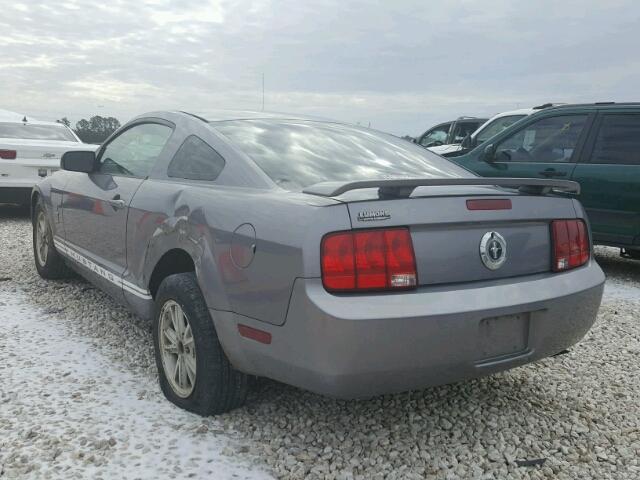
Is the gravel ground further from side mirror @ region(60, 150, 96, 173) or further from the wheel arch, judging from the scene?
side mirror @ region(60, 150, 96, 173)

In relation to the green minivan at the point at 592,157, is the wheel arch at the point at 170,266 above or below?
below

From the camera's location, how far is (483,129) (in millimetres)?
9531

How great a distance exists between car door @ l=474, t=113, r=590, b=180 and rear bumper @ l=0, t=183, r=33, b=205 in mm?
5777

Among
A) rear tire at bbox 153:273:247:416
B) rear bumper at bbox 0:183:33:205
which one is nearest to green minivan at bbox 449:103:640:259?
rear tire at bbox 153:273:247:416

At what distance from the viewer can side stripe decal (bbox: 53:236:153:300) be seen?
3219 mm

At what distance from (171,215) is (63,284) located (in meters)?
2.53

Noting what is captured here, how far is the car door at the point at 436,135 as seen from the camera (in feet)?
48.5

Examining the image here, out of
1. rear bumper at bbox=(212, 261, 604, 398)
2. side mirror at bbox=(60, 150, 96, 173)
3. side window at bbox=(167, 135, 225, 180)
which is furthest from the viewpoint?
side mirror at bbox=(60, 150, 96, 173)

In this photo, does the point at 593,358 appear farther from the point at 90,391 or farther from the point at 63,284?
the point at 63,284

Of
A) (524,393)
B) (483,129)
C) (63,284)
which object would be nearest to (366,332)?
(524,393)

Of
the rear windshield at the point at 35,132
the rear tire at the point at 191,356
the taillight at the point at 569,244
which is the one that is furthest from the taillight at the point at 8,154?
the taillight at the point at 569,244

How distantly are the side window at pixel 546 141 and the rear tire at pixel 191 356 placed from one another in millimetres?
4651

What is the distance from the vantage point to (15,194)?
7.90 metres

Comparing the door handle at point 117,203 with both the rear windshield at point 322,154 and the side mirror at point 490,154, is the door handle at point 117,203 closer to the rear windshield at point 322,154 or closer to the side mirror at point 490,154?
the rear windshield at point 322,154
